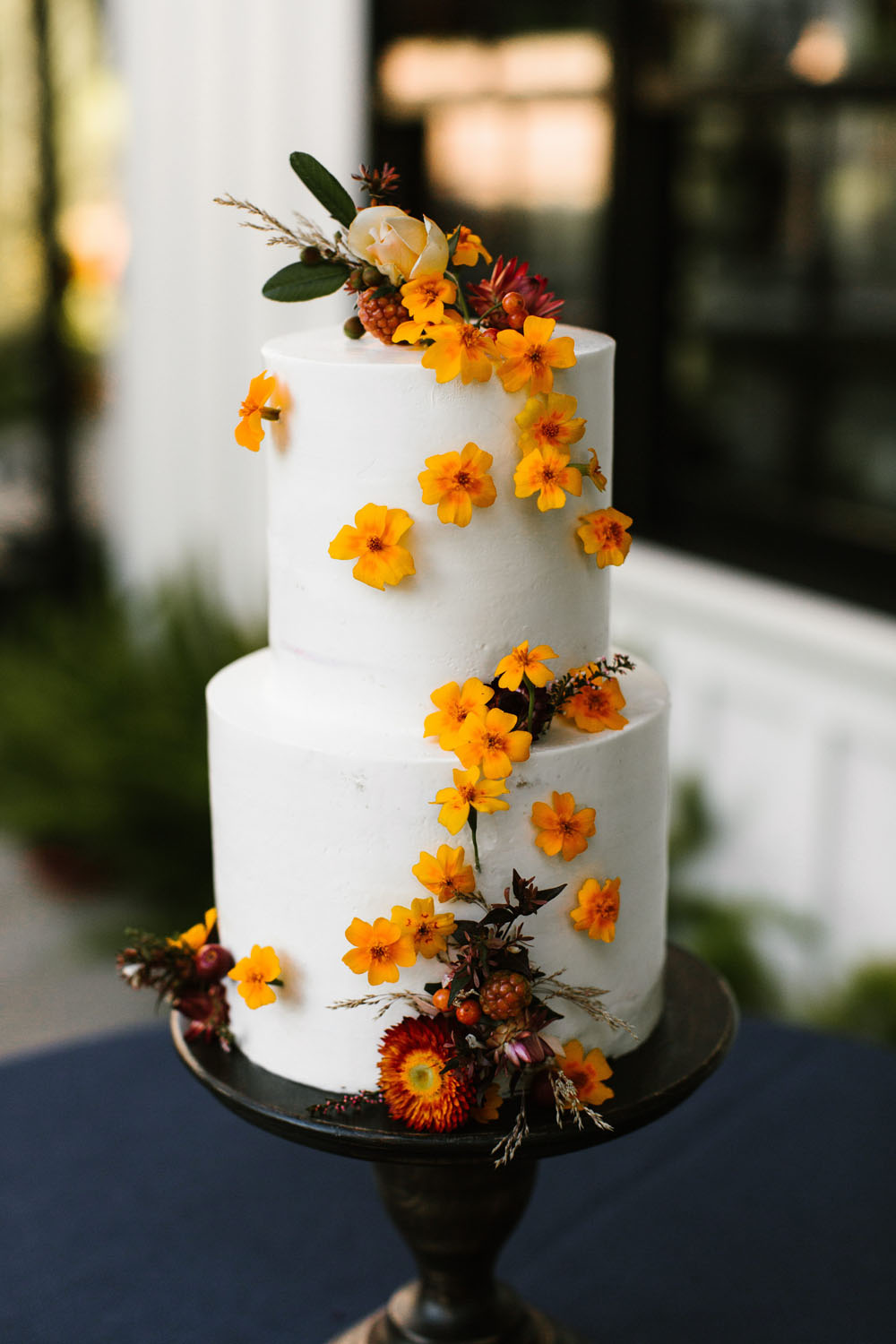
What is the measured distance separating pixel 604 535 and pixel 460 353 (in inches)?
5.8

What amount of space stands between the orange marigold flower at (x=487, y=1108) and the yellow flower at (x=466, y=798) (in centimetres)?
16

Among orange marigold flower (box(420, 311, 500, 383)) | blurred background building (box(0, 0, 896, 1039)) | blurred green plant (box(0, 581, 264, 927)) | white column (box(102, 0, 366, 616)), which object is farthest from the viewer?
white column (box(102, 0, 366, 616))

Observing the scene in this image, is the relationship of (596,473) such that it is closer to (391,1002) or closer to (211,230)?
(391,1002)

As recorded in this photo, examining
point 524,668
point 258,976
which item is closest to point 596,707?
point 524,668

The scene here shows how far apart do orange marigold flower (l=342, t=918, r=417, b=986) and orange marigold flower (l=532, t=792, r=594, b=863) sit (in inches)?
4.0

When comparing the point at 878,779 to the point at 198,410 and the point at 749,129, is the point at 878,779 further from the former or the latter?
the point at 198,410

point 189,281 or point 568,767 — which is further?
point 189,281

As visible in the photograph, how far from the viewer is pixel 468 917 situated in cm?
85

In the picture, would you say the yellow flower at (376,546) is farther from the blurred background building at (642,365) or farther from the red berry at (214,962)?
the blurred background building at (642,365)

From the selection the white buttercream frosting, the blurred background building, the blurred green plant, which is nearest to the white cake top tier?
the white buttercream frosting

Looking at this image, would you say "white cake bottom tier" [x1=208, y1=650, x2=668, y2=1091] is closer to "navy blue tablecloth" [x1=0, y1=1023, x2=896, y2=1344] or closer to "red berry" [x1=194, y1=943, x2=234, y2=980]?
"red berry" [x1=194, y1=943, x2=234, y2=980]

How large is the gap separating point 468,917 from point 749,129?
6.38 feet

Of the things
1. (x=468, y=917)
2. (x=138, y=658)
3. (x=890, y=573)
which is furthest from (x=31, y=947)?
(x=468, y=917)

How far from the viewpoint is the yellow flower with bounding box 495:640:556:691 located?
826 mm
